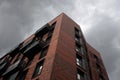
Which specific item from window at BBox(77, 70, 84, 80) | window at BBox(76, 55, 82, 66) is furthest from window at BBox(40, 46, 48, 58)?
window at BBox(77, 70, 84, 80)

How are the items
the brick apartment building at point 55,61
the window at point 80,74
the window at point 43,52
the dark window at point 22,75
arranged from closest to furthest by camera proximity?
the brick apartment building at point 55,61, the window at point 80,74, the dark window at point 22,75, the window at point 43,52

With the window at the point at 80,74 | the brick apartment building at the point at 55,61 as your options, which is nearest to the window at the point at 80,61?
the brick apartment building at the point at 55,61

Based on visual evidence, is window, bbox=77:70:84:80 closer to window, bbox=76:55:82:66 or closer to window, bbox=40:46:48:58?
window, bbox=76:55:82:66

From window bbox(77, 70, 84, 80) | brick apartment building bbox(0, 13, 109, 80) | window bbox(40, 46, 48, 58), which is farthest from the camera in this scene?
window bbox(40, 46, 48, 58)

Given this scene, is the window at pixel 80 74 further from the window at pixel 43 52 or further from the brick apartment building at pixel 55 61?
the window at pixel 43 52

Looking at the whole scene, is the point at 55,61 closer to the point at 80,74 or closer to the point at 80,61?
the point at 80,74

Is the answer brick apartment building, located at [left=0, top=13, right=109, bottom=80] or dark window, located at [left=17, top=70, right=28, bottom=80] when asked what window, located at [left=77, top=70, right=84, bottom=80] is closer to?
brick apartment building, located at [left=0, top=13, right=109, bottom=80]

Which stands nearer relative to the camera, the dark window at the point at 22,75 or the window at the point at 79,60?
the dark window at the point at 22,75

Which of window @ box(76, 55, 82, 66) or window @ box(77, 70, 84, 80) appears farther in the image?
window @ box(76, 55, 82, 66)

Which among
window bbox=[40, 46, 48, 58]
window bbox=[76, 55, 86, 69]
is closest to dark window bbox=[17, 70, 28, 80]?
window bbox=[40, 46, 48, 58]

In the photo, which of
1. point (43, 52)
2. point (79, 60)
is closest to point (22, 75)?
point (43, 52)

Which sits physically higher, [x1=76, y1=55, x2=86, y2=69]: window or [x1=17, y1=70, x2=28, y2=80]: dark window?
[x1=76, y1=55, x2=86, y2=69]: window

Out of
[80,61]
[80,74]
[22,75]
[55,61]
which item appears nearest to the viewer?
[55,61]

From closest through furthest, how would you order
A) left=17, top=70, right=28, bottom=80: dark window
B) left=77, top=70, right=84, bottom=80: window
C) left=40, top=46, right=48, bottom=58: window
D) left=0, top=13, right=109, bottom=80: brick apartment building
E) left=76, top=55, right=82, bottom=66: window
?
left=0, top=13, right=109, bottom=80: brick apartment building < left=77, top=70, right=84, bottom=80: window < left=17, top=70, right=28, bottom=80: dark window < left=40, top=46, right=48, bottom=58: window < left=76, top=55, right=82, bottom=66: window
